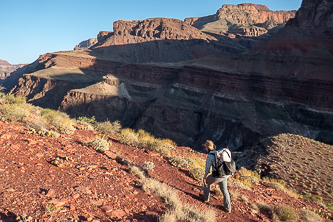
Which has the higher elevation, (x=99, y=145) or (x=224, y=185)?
(x=99, y=145)

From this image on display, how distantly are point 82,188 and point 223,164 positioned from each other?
351 cm

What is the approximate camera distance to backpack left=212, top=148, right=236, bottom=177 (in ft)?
20.0

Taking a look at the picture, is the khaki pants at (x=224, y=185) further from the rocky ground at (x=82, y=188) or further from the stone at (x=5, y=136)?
the stone at (x=5, y=136)

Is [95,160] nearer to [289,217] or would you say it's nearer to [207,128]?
[289,217]

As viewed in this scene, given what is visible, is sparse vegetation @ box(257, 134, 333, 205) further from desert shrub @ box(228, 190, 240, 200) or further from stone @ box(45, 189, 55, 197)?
stone @ box(45, 189, 55, 197)

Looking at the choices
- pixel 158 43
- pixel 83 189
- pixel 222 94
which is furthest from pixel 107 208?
pixel 158 43

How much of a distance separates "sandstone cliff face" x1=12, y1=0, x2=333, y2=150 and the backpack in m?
35.4

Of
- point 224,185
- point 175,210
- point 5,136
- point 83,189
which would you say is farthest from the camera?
point 5,136

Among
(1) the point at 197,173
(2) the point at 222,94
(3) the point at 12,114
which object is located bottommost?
(1) the point at 197,173

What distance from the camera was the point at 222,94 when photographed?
56.6 meters

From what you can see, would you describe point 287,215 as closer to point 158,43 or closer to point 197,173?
point 197,173

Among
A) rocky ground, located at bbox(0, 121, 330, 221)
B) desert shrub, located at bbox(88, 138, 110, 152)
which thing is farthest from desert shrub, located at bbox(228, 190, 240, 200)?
desert shrub, located at bbox(88, 138, 110, 152)

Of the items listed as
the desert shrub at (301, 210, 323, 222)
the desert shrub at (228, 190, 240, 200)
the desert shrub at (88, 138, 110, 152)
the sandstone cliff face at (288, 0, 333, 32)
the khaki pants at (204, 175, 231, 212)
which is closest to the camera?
the khaki pants at (204, 175, 231, 212)

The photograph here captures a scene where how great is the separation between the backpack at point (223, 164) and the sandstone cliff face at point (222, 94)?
35.4 m
